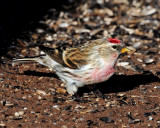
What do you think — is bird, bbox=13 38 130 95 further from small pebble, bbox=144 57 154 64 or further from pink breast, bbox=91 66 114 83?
small pebble, bbox=144 57 154 64

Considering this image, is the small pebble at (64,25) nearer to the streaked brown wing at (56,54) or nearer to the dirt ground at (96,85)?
the dirt ground at (96,85)

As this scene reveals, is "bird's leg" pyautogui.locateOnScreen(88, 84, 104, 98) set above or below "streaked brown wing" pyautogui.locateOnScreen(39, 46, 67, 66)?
below

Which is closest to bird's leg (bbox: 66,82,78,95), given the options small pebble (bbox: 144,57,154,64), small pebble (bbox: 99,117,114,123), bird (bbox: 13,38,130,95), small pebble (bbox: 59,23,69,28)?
bird (bbox: 13,38,130,95)

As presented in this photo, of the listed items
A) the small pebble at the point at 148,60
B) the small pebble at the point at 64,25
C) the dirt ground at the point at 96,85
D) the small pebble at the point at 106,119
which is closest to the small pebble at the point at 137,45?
the dirt ground at the point at 96,85

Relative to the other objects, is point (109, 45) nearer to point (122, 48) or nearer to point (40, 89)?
point (122, 48)

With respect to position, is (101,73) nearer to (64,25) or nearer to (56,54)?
(56,54)

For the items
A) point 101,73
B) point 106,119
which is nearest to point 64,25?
point 101,73

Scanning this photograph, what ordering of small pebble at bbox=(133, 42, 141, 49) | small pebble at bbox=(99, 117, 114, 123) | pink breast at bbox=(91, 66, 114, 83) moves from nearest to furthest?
1. small pebble at bbox=(99, 117, 114, 123)
2. pink breast at bbox=(91, 66, 114, 83)
3. small pebble at bbox=(133, 42, 141, 49)
